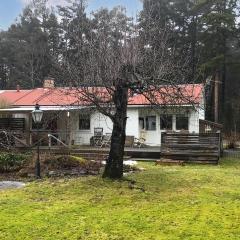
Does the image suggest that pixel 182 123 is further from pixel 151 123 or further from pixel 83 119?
pixel 83 119

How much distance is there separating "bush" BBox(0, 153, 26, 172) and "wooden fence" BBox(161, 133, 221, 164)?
6.73 metres

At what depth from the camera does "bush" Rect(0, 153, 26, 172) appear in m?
16.1

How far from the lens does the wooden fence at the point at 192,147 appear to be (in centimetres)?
2045

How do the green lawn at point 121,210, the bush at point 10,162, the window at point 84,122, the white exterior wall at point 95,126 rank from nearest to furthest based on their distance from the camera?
1. the green lawn at point 121,210
2. the bush at point 10,162
3. the white exterior wall at point 95,126
4. the window at point 84,122

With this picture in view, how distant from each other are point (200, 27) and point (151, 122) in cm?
2261

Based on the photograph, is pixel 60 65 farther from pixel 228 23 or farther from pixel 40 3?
pixel 40 3

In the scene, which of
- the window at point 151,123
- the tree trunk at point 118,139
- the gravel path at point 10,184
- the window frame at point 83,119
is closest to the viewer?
the gravel path at point 10,184

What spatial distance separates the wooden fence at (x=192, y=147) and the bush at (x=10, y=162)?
673cm

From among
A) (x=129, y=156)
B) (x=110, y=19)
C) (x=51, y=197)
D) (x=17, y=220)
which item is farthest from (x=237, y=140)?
(x=17, y=220)

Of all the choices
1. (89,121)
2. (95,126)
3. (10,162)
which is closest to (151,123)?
(95,126)

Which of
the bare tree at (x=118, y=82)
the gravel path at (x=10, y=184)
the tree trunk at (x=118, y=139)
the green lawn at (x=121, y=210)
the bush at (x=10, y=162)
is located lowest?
the green lawn at (x=121, y=210)

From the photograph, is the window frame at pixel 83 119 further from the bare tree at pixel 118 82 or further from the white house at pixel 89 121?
the bare tree at pixel 118 82

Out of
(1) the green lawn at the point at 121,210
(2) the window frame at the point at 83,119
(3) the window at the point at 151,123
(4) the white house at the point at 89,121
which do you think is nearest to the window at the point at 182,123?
(4) the white house at the point at 89,121

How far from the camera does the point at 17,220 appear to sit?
330 inches
